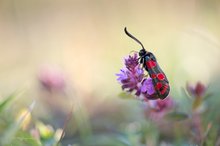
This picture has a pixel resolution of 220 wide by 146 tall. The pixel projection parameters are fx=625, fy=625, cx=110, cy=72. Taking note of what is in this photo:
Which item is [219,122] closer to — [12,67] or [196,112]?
[196,112]

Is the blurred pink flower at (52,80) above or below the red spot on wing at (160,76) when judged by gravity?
below

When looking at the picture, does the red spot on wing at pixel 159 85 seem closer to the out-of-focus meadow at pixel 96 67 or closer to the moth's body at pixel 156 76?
the moth's body at pixel 156 76

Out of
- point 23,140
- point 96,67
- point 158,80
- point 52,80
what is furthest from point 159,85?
point 96,67

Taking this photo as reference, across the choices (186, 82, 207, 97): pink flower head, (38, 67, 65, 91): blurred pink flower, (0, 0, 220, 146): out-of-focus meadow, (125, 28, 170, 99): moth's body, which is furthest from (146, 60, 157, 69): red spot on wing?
(38, 67, 65, 91): blurred pink flower

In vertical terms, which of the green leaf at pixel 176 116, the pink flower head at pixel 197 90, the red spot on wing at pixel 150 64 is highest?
the red spot on wing at pixel 150 64

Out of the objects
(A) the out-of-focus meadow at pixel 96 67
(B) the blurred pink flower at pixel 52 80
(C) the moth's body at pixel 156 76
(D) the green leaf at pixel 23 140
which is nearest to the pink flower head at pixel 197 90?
(A) the out-of-focus meadow at pixel 96 67

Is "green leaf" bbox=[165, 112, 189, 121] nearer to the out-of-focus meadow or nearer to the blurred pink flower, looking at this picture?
the out-of-focus meadow

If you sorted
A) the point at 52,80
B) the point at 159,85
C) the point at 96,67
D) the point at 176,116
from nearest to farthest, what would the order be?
the point at 159,85, the point at 176,116, the point at 52,80, the point at 96,67

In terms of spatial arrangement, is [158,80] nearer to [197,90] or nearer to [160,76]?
[160,76]
